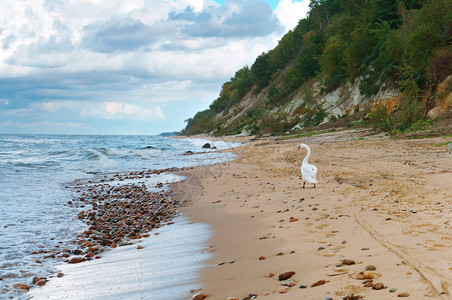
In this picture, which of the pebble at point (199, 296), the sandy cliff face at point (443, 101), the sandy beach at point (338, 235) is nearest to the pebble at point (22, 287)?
the sandy beach at point (338, 235)

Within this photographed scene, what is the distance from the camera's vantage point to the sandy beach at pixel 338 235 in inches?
125

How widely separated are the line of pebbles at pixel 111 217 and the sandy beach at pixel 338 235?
1040 millimetres

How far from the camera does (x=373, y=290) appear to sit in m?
2.91

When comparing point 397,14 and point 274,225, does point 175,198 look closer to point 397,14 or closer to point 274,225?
point 274,225

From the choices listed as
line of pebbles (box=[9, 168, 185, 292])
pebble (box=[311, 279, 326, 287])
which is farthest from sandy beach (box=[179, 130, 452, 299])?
line of pebbles (box=[9, 168, 185, 292])

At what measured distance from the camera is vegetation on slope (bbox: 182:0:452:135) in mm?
24850

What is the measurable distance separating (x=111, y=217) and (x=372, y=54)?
3655 centimetres

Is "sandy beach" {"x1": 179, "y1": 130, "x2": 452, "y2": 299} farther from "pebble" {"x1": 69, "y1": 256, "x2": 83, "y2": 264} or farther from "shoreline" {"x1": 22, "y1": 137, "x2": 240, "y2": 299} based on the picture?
"pebble" {"x1": 69, "y1": 256, "x2": 83, "y2": 264}

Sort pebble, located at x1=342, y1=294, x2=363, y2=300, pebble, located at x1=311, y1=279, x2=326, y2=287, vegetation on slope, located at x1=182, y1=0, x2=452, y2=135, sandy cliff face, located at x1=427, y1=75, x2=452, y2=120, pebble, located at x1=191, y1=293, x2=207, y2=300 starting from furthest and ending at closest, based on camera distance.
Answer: vegetation on slope, located at x1=182, y1=0, x2=452, y2=135
sandy cliff face, located at x1=427, y1=75, x2=452, y2=120
pebble, located at x1=191, y1=293, x2=207, y2=300
pebble, located at x1=311, y1=279, x2=326, y2=287
pebble, located at x1=342, y1=294, x2=363, y2=300

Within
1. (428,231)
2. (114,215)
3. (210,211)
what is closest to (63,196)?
(114,215)

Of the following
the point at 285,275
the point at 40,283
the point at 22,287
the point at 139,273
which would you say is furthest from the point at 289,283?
the point at 22,287

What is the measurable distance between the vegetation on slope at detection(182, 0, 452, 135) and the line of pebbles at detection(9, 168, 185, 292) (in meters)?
17.1

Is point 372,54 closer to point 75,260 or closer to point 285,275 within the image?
point 75,260

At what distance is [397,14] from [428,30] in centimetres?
1307
